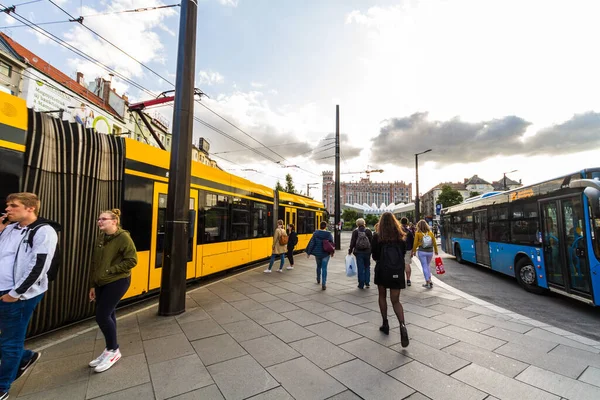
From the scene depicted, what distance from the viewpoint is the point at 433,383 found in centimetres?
294

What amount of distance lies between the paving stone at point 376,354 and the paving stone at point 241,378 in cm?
119

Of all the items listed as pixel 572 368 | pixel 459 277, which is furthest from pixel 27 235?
pixel 459 277

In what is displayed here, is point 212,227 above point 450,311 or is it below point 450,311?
above

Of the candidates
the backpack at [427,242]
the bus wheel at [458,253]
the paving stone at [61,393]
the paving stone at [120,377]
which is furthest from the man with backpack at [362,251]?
the bus wheel at [458,253]

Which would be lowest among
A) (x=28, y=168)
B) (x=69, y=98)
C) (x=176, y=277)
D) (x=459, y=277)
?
(x=459, y=277)

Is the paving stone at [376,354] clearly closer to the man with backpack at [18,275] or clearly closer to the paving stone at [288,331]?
the paving stone at [288,331]

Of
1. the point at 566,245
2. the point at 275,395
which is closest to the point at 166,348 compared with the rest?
the point at 275,395

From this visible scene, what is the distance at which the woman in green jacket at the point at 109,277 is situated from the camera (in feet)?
10.4

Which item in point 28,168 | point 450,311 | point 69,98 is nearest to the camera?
point 28,168

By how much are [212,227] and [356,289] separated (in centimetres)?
421

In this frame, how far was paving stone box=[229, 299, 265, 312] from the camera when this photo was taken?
5434 millimetres

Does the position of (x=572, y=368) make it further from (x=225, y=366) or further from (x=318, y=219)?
(x=318, y=219)

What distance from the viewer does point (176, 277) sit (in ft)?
16.6

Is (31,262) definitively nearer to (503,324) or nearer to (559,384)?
(559,384)
